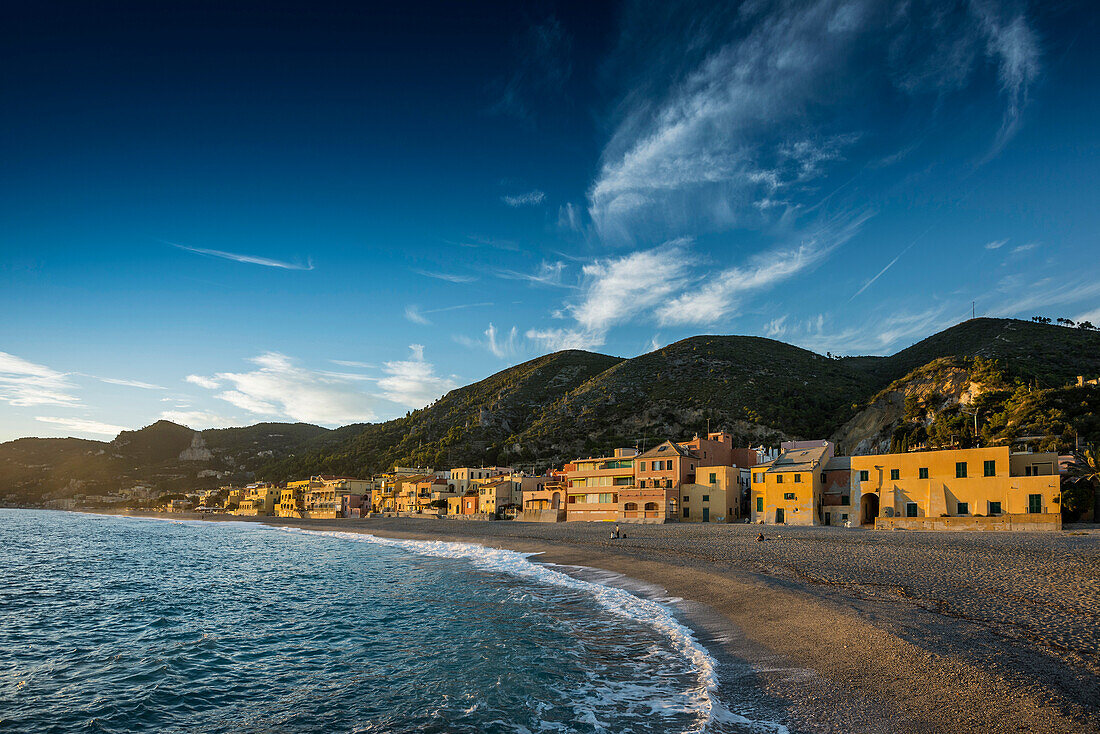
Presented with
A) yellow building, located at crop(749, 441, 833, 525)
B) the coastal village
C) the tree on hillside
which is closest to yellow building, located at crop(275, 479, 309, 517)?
the coastal village

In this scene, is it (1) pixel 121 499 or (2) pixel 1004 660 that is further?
(1) pixel 121 499

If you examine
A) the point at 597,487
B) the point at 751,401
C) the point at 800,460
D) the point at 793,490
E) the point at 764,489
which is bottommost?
the point at 597,487

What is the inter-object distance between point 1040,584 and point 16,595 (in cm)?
4086

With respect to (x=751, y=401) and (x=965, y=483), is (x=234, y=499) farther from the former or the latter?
(x=965, y=483)

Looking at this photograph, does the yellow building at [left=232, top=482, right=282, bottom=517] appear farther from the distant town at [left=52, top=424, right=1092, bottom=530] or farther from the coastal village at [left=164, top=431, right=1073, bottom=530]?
the coastal village at [left=164, top=431, right=1073, bottom=530]

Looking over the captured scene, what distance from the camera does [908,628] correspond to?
556 inches

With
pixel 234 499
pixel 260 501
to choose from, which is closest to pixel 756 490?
pixel 260 501

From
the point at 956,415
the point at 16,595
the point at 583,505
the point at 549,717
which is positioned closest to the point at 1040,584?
the point at 549,717

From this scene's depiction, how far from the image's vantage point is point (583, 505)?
6738 cm

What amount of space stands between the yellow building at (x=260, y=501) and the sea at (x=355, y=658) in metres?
109

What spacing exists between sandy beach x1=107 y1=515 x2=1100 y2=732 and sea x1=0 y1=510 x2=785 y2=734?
1.54 meters

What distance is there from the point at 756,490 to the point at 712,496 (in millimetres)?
5394

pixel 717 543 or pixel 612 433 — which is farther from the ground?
pixel 612 433

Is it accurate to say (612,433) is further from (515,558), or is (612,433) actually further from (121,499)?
(121,499)
